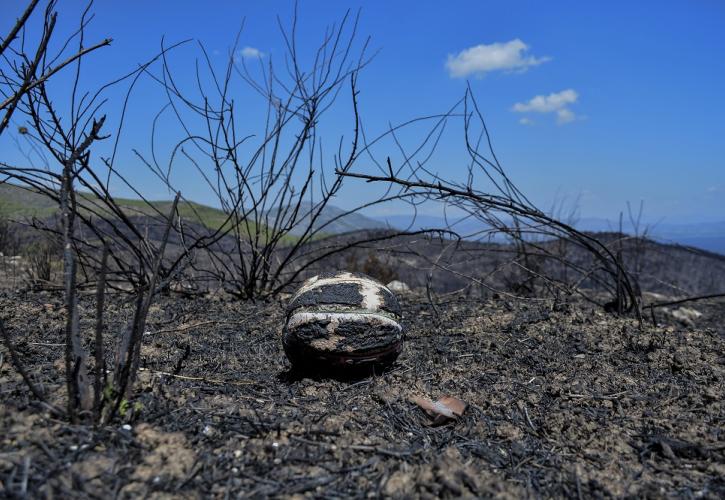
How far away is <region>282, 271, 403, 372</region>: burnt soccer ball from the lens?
3305 mm

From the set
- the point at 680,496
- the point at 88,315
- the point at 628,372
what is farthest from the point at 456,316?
the point at 88,315

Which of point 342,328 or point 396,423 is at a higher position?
point 342,328

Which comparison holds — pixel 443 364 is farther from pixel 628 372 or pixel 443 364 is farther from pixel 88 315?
pixel 88 315

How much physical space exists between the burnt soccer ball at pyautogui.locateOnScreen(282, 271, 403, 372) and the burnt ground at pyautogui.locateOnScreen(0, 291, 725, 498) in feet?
0.52

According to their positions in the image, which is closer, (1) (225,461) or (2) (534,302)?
(1) (225,461)

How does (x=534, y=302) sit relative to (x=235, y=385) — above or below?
above

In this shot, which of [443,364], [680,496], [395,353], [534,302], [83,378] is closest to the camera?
[680,496]

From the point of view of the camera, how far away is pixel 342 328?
330 centimetres

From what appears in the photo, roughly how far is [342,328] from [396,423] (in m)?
0.70

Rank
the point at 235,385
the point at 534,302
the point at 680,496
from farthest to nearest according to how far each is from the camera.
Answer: the point at 534,302 < the point at 235,385 < the point at 680,496

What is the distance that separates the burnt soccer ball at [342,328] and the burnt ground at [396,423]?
6.2 inches

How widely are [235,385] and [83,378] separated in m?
0.97

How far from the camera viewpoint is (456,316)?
5.13 metres

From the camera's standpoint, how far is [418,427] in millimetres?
2799
